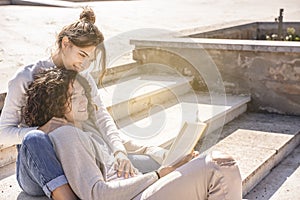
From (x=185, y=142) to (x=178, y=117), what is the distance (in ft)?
5.51

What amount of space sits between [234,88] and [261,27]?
266cm

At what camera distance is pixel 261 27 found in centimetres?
695

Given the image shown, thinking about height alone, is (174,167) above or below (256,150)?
above

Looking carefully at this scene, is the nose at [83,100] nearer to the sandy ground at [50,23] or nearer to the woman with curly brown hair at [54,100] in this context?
the woman with curly brown hair at [54,100]

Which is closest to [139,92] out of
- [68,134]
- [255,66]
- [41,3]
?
[255,66]

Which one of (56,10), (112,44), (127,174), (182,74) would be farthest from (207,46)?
(56,10)

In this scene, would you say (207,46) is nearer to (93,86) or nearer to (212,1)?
(93,86)

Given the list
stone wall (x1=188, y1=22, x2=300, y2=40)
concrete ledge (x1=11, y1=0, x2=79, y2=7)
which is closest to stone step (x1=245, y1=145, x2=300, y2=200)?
stone wall (x1=188, y1=22, x2=300, y2=40)

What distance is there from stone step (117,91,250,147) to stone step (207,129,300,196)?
23 cm

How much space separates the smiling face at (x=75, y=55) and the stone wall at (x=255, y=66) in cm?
247

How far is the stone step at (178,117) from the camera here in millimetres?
3395

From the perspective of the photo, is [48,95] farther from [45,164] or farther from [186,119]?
[186,119]

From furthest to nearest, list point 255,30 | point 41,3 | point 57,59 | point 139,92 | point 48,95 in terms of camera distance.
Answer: point 41,3, point 255,30, point 139,92, point 57,59, point 48,95

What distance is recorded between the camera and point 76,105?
2.14 meters
